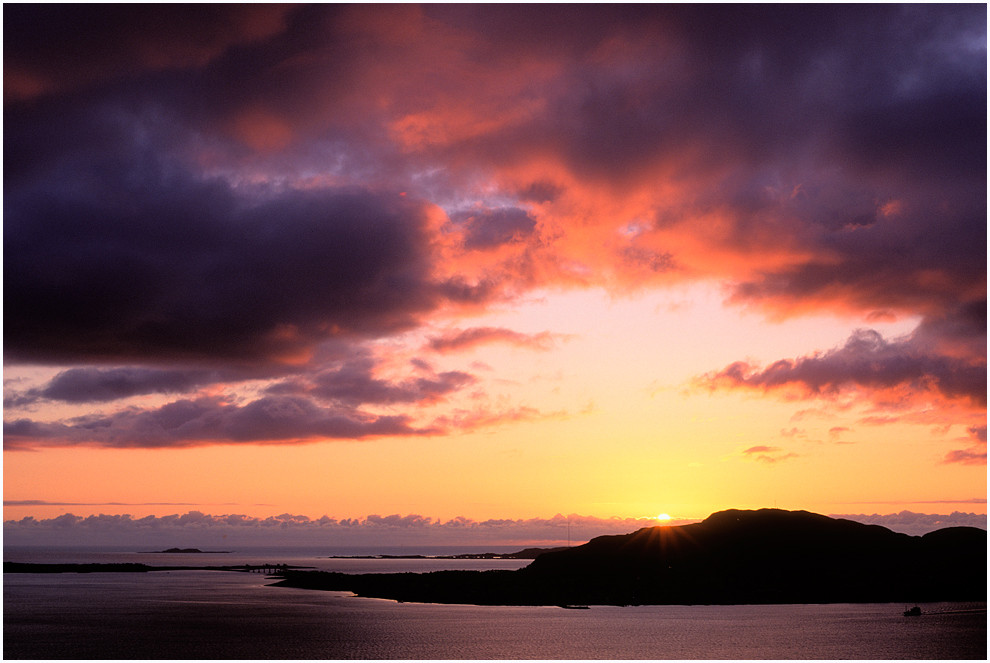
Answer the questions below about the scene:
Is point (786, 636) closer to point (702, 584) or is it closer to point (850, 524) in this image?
point (702, 584)

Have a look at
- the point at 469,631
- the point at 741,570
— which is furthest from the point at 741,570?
the point at 469,631

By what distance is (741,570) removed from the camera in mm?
175125

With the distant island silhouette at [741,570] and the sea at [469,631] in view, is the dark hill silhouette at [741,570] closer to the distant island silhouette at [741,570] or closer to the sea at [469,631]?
the distant island silhouette at [741,570]

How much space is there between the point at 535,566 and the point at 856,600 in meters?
68.7

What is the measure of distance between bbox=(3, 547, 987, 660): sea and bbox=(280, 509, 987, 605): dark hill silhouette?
8232 millimetres

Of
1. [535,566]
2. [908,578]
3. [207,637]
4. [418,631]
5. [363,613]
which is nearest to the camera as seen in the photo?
[207,637]

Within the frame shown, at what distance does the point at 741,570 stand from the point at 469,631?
3350 inches

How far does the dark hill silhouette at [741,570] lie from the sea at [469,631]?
8.23m

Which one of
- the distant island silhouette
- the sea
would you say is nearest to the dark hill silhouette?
the distant island silhouette

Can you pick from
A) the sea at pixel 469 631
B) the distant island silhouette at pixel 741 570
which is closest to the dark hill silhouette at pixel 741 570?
the distant island silhouette at pixel 741 570

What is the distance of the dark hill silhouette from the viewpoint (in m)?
167

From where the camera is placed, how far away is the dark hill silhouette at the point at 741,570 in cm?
16725

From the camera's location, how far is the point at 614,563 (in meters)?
180

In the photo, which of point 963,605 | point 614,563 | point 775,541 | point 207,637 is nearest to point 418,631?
point 207,637
